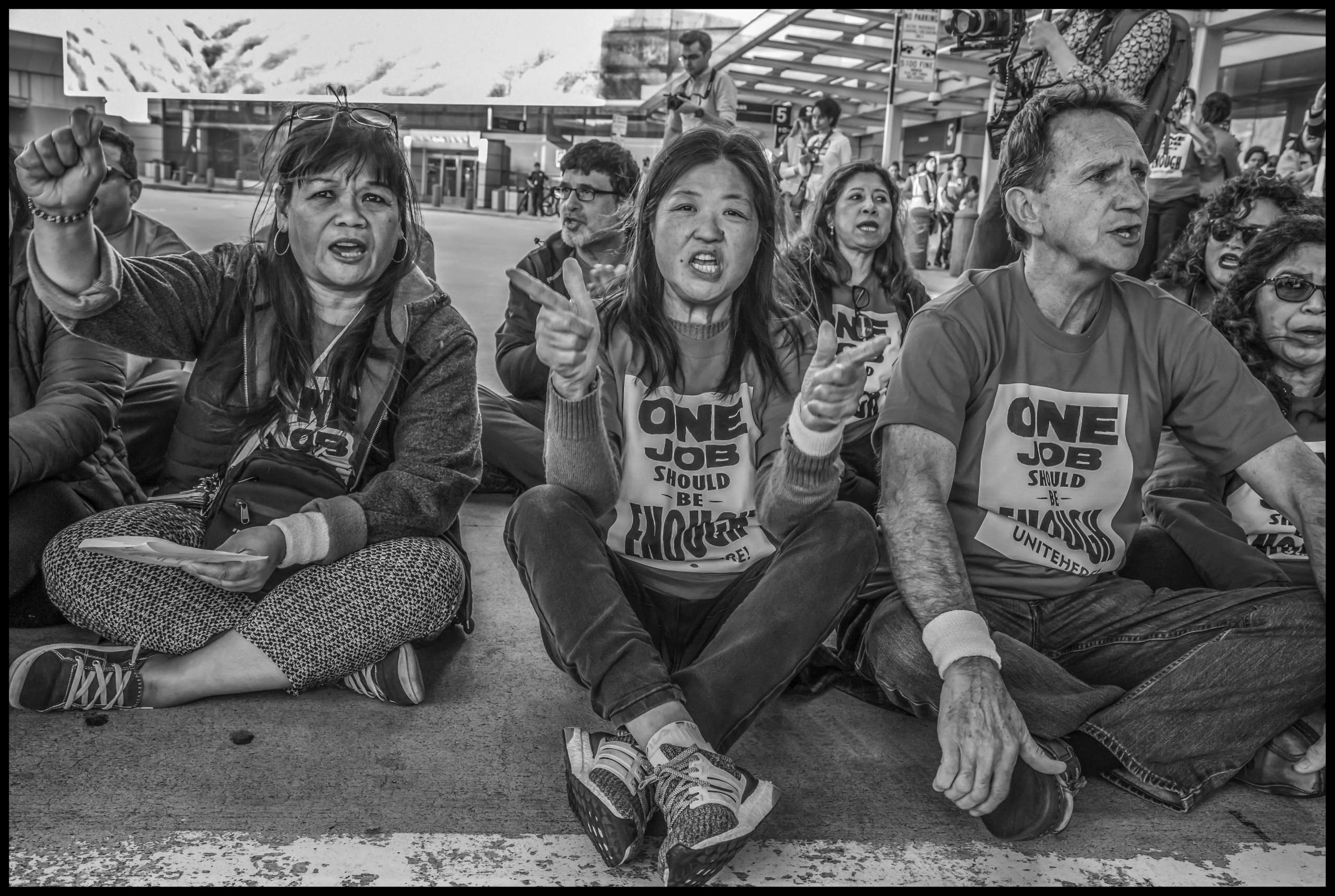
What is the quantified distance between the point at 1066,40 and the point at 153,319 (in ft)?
10.0

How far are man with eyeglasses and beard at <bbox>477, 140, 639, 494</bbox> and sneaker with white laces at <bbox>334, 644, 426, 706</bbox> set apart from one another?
138 centimetres

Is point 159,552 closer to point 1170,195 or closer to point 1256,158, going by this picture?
point 1170,195

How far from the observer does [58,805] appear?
1.51 meters

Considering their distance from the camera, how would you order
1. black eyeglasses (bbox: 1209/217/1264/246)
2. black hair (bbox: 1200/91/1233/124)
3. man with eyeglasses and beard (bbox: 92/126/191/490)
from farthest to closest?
black hair (bbox: 1200/91/1233/124)
black eyeglasses (bbox: 1209/217/1264/246)
man with eyeglasses and beard (bbox: 92/126/191/490)

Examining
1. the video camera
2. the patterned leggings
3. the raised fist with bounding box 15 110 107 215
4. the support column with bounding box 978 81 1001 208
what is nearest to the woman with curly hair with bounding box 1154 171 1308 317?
the support column with bounding box 978 81 1001 208

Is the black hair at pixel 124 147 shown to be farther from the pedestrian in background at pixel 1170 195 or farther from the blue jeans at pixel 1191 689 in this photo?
the pedestrian in background at pixel 1170 195

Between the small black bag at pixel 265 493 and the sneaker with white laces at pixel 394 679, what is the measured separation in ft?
0.85

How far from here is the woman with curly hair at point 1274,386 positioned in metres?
2.12

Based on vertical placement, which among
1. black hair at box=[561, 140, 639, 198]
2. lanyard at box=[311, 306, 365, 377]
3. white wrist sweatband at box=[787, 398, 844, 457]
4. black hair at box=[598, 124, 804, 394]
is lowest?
white wrist sweatband at box=[787, 398, 844, 457]

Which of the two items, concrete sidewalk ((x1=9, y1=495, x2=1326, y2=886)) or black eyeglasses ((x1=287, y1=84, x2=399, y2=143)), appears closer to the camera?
concrete sidewalk ((x1=9, y1=495, x2=1326, y2=886))

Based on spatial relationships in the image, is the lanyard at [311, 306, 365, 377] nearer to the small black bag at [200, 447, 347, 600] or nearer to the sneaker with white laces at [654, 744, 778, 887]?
the small black bag at [200, 447, 347, 600]

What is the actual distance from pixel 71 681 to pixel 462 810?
0.82m

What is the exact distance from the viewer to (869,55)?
17.5 metres

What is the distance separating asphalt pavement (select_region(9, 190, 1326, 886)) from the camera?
1.42 metres
